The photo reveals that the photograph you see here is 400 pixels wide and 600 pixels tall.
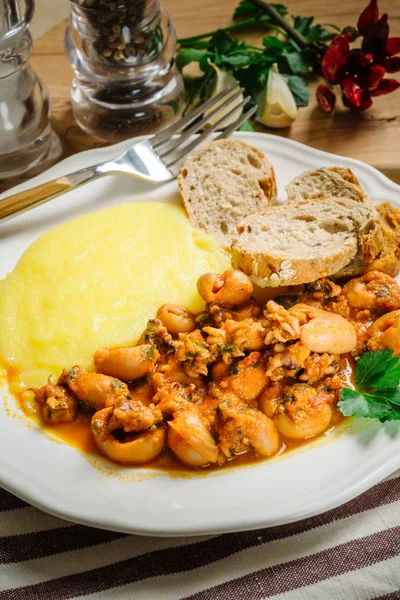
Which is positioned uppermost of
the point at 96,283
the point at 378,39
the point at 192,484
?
the point at 378,39

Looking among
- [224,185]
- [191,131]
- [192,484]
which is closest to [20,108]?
[191,131]

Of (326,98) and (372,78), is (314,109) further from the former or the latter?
(372,78)

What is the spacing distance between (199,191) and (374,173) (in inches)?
42.1

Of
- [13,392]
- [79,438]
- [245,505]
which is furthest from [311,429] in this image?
[13,392]

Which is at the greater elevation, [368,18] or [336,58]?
[368,18]

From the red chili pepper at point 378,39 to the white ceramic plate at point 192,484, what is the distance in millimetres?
3087

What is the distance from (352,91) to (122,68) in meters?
1.63

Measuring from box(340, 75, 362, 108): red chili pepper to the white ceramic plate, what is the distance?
2.71 meters

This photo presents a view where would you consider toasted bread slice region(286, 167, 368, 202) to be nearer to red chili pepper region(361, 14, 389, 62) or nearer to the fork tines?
the fork tines

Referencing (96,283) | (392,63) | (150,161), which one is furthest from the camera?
(392,63)

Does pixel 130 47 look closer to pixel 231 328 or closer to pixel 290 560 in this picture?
pixel 231 328

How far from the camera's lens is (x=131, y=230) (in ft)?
13.4

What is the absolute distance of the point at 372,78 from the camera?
5.11 m

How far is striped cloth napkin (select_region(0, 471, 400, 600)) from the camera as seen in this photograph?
2.99 meters
